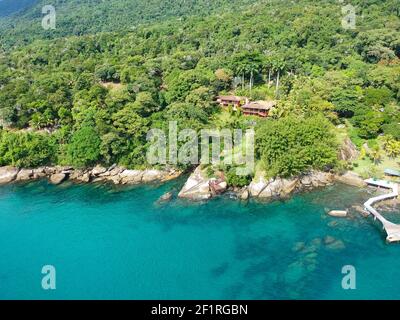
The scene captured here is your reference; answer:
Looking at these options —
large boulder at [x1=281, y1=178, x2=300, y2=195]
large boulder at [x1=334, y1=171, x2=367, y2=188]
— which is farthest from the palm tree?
large boulder at [x1=281, y1=178, x2=300, y2=195]

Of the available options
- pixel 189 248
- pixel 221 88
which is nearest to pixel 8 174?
pixel 189 248

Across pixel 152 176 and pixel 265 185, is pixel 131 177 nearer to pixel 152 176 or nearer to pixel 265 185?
pixel 152 176

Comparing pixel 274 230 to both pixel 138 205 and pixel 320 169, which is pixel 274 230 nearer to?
pixel 320 169

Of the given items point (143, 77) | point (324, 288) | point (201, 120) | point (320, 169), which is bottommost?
point (324, 288)

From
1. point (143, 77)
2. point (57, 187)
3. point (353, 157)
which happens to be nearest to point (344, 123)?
point (353, 157)

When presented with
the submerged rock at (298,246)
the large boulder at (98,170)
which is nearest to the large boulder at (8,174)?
the large boulder at (98,170)
